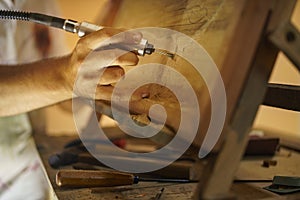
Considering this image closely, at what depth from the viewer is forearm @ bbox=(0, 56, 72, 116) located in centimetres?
79

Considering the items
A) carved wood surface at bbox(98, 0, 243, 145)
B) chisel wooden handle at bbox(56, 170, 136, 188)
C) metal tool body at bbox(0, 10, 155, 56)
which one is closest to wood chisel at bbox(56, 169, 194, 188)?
chisel wooden handle at bbox(56, 170, 136, 188)

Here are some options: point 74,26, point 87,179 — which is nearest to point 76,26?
point 74,26

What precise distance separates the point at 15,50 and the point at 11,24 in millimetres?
67

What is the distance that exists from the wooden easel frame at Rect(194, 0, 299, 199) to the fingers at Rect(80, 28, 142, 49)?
0.19 m

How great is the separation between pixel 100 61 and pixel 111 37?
47mm

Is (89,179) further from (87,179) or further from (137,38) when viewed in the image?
(137,38)

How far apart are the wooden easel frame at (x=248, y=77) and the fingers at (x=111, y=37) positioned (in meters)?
0.19

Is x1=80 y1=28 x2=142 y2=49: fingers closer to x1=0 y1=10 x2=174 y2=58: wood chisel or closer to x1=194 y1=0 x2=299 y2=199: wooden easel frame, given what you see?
x1=0 y1=10 x2=174 y2=58: wood chisel

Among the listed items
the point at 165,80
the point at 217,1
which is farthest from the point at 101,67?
the point at 217,1

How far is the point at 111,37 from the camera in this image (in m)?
0.65

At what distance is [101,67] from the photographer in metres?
0.69

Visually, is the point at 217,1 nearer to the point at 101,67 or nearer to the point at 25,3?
the point at 101,67

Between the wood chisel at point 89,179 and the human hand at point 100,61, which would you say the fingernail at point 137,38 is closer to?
the human hand at point 100,61

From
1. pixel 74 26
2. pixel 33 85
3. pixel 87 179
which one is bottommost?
pixel 87 179
